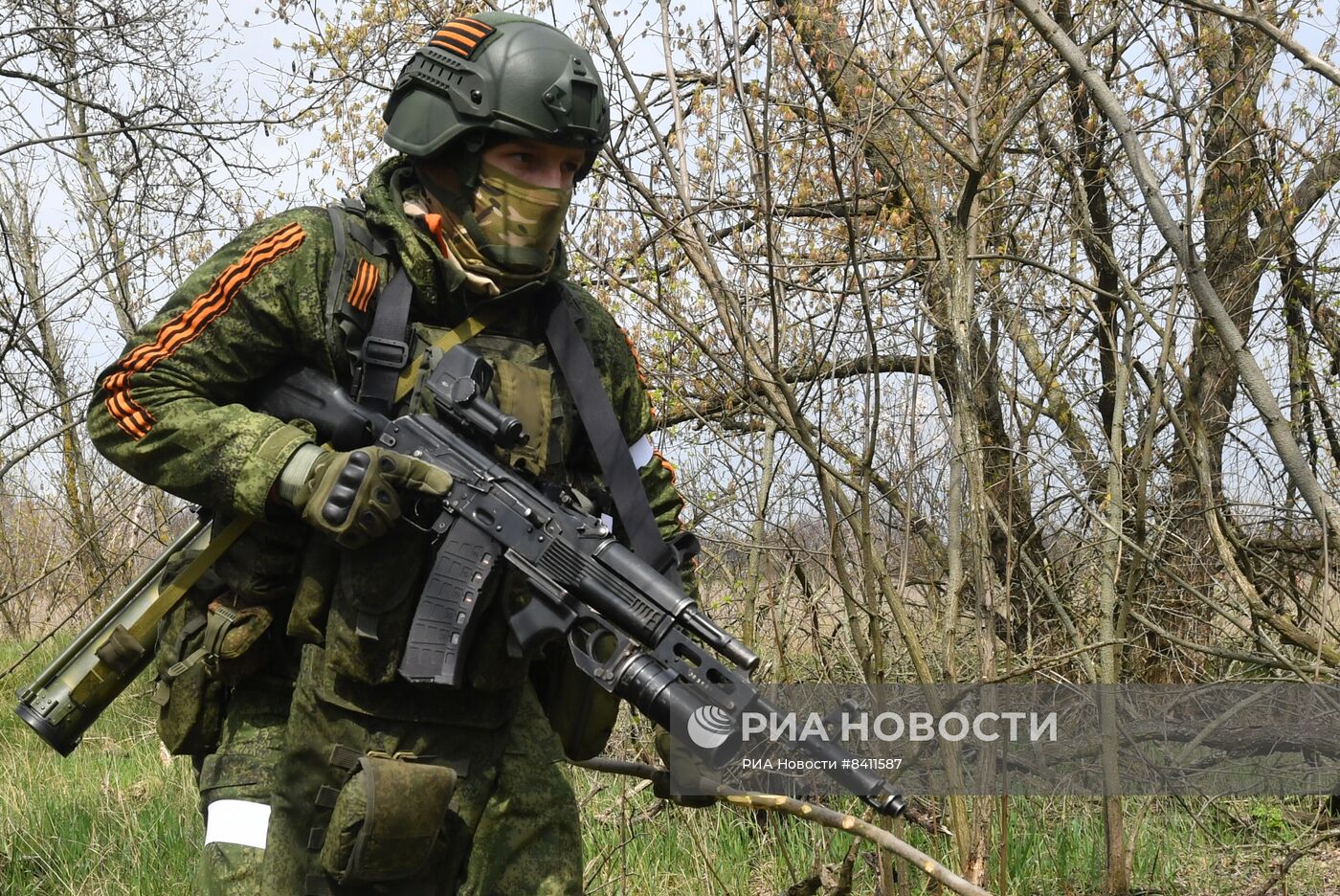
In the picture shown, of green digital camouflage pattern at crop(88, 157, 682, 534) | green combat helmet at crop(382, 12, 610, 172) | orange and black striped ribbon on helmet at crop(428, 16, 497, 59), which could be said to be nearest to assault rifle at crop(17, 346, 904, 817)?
green digital camouflage pattern at crop(88, 157, 682, 534)

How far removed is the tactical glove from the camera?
2.22m

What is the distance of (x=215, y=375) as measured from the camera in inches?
95.4

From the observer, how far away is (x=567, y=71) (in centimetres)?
261

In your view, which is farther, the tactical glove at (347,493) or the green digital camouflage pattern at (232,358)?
the green digital camouflage pattern at (232,358)

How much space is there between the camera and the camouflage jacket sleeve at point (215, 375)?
7.66ft

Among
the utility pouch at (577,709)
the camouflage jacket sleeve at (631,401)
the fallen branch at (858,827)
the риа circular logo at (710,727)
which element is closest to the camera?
the fallen branch at (858,827)

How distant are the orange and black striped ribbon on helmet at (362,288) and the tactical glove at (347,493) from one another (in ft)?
1.04

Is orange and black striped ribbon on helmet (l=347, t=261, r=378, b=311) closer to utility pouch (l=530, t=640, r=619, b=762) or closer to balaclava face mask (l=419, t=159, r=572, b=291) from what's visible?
balaclava face mask (l=419, t=159, r=572, b=291)

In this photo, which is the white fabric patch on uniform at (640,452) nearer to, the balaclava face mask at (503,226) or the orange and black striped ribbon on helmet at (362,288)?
the balaclava face mask at (503,226)

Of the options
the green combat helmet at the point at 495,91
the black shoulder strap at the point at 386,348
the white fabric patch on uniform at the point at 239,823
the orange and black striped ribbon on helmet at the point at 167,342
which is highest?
the green combat helmet at the point at 495,91

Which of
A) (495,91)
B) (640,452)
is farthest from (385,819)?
(495,91)

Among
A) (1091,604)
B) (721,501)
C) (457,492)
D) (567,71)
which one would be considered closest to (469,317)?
(457,492)

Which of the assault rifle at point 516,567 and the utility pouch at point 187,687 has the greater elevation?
the assault rifle at point 516,567

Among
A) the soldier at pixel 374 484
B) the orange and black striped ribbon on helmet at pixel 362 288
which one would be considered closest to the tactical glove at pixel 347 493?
→ the soldier at pixel 374 484
